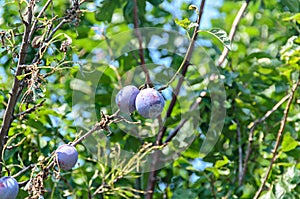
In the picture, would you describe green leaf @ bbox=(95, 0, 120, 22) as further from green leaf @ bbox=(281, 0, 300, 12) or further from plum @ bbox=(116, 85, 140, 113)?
plum @ bbox=(116, 85, 140, 113)

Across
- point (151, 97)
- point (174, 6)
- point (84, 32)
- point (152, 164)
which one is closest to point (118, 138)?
point (152, 164)

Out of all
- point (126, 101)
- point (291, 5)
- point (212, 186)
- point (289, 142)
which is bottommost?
point (212, 186)

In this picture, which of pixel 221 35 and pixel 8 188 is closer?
pixel 8 188

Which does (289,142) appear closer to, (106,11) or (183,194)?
(183,194)

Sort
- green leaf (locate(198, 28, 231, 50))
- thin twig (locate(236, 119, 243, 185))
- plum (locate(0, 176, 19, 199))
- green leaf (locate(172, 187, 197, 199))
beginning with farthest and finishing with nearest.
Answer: thin twig (locate(236, 119, 243, 185)) → green leaf (locate(172, 187, 197, 199)) → green leaf (locate(198, 28, 231, 50)) → plum (locate(0, 176, 19, 199))

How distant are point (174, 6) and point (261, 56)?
1.09 ft

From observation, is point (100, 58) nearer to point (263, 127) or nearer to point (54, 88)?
point (54, 88)

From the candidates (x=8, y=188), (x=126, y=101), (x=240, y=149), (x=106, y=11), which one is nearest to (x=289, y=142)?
(x=240, y=149)

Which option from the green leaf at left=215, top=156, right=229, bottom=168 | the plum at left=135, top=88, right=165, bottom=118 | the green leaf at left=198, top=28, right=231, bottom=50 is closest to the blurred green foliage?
the green leaf at left=215, top=156, right=229, bottom=168

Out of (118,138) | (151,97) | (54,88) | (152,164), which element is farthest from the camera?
(54,88)

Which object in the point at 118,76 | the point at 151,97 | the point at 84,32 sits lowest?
the point at 118,76

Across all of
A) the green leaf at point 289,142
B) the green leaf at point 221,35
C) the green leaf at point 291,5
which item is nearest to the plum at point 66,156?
the green leaf at point 221,35

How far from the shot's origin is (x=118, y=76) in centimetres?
181

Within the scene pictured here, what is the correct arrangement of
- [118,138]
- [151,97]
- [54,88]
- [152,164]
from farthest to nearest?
1. [54,88]
2. [118,138]
3. [152,164]
4. [151,97]
